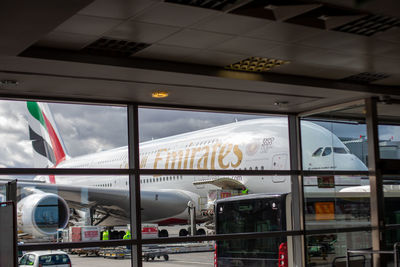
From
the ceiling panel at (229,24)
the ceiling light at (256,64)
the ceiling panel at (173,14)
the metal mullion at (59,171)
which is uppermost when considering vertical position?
the ceiling panel at (173,14)

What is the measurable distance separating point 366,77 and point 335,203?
2016 mm

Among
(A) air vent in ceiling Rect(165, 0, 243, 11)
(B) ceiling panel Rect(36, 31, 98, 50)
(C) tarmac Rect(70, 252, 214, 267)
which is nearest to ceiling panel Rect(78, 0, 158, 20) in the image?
(A) air vent in ceiling Rect(165, 0, 243, 11)

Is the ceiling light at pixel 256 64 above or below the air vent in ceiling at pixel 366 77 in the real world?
above

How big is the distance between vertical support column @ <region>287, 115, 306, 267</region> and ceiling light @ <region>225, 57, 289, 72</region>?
8.37ft

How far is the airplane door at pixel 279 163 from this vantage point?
27.7 ft

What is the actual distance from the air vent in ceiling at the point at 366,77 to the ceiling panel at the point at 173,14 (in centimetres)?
280

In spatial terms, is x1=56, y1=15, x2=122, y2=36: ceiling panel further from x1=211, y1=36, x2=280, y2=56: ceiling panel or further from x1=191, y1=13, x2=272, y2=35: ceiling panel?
x1=211, y1=36, x2=280, y2=56: ceiling panel

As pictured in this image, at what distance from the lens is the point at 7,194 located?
5.69m

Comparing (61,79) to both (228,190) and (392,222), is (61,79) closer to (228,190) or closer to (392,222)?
(228,190)

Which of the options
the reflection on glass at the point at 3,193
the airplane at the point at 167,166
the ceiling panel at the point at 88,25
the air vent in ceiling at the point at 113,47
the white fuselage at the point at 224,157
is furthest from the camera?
the white fuselage at the point at 224,157

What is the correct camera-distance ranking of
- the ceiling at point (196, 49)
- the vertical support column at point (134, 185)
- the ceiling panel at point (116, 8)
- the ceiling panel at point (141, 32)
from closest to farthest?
the ceiling panel at point (116, 8)
the ceiling at point (196, 49)
the ceiling panel at point (141, 32)
the vertical support column at point (134, 185)

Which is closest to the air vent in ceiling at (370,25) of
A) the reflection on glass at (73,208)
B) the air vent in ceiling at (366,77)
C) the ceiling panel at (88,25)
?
the air vent in ceiling at (366,77)

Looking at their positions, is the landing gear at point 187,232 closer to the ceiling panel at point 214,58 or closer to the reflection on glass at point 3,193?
the reflection on glass at point 3,193

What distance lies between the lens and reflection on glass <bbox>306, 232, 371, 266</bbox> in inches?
296
